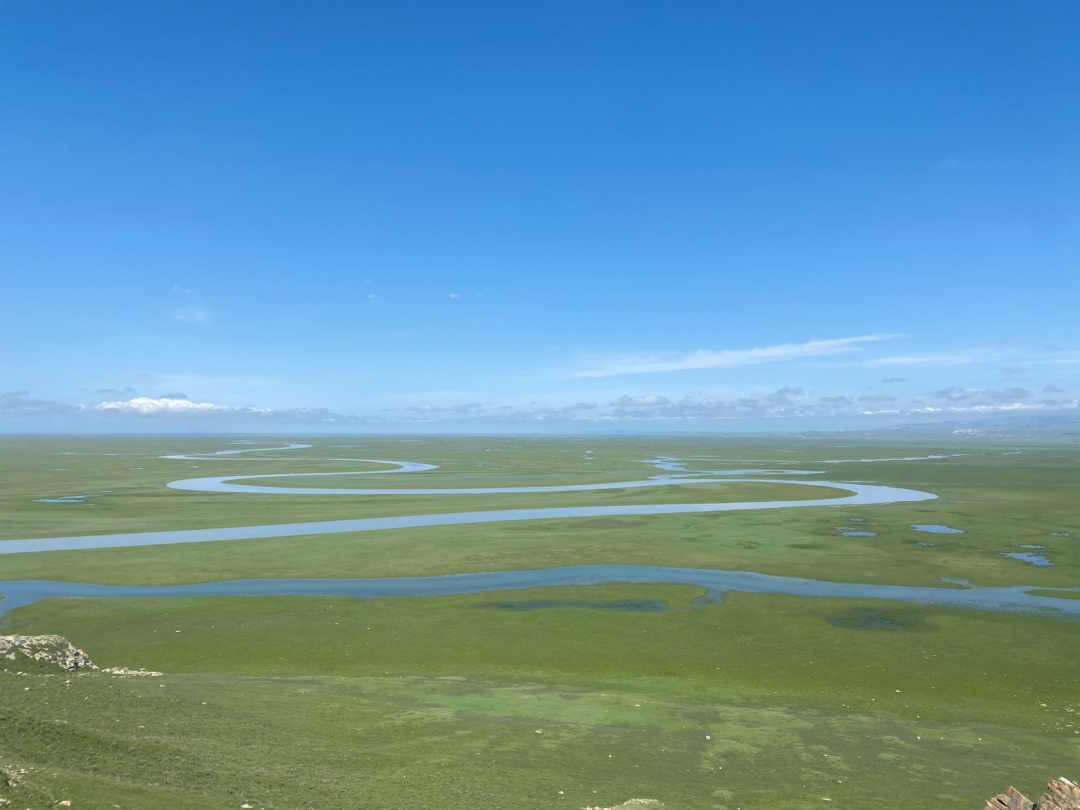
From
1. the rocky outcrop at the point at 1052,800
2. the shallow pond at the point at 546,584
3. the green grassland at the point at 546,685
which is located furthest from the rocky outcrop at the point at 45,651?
the rocky outcrop at the point at 1052,800

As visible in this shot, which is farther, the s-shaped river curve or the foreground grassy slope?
the s-shaped river curve

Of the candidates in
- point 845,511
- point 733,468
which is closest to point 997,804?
point 845,511

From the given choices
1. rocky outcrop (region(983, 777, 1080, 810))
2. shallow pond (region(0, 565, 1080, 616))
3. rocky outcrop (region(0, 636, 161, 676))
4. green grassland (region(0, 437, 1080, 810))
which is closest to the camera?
rocky outcrop (region(983, 777, 1080, 810))

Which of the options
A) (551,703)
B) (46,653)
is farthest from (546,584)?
(46,653)

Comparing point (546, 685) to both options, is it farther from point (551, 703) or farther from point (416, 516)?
point (416, 516)

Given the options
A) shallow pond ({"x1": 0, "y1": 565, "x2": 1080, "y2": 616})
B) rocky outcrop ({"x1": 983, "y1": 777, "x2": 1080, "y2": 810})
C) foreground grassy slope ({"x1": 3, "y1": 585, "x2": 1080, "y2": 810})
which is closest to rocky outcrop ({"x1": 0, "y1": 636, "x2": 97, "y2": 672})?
foreground grassy slope ({"x1": 3, "y1": 585, "x2": 1080, "y2": 810})

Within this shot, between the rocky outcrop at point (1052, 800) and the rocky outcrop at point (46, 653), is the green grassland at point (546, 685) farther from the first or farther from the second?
the rocky outcrop at point (1052, 800)

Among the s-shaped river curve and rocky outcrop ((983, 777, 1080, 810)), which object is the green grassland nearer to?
rocky outcrop ((983, 777, 1080, 810))
